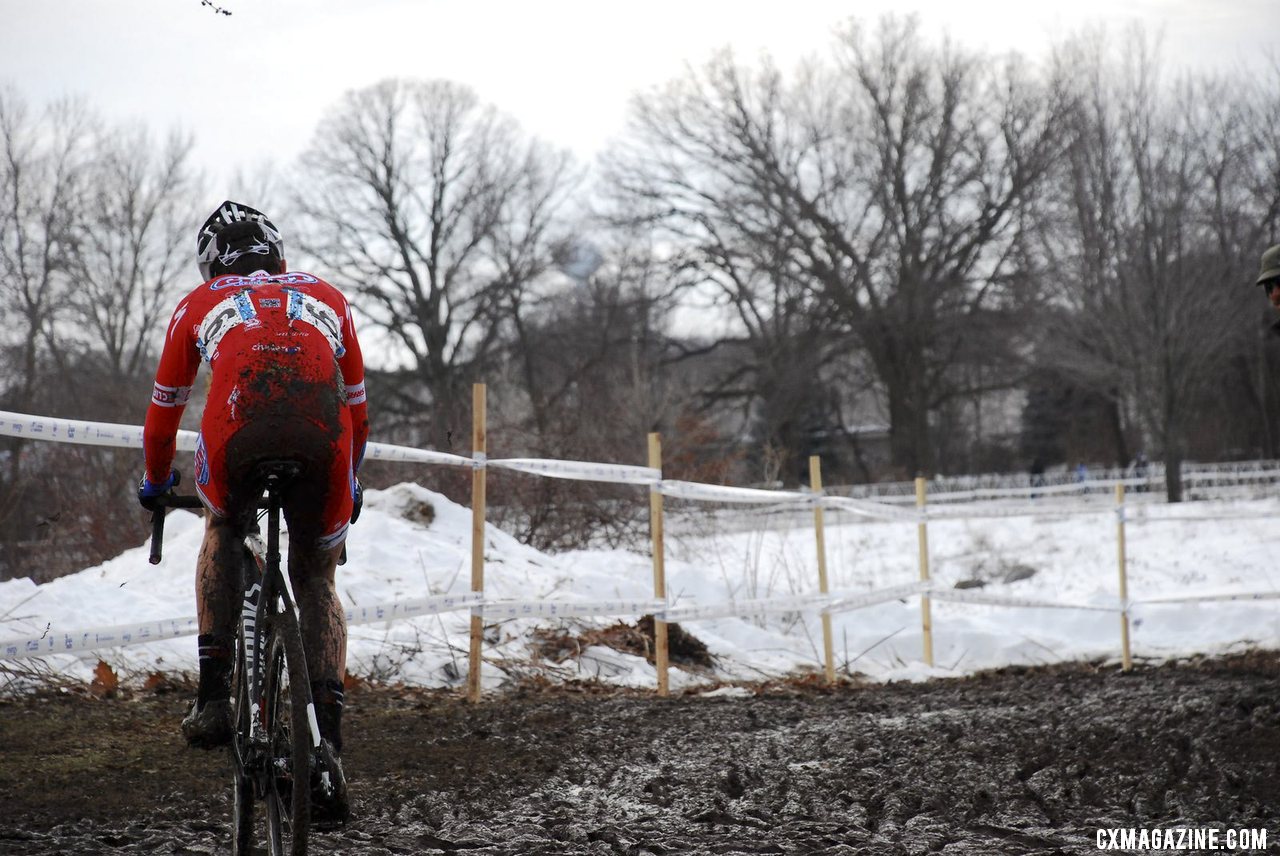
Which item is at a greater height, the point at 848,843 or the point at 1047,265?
the point at 1047,265

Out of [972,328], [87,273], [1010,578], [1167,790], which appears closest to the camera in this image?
[1167,790]

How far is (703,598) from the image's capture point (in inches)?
492

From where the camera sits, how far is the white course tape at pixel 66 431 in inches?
212

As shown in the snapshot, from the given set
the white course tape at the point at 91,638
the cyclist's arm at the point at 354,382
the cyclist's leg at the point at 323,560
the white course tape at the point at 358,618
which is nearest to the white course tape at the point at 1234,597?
the white course tape at the point at 358,618

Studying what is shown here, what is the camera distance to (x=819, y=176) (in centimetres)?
3972

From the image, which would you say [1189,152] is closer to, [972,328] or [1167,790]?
[972,328]

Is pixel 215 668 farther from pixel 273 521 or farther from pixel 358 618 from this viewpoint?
pixel 358 618

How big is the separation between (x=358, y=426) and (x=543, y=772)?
2.31m

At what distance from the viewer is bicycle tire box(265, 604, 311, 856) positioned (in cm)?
322

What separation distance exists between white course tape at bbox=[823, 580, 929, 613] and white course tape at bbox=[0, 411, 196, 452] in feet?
17.7

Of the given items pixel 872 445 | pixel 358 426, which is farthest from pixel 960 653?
pixel 872 445

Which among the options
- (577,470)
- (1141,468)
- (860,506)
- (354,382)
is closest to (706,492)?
(577,470)

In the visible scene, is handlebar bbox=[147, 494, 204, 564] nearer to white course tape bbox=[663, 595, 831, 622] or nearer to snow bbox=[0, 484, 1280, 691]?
snow bbox=[0, 484, 1280, 691]

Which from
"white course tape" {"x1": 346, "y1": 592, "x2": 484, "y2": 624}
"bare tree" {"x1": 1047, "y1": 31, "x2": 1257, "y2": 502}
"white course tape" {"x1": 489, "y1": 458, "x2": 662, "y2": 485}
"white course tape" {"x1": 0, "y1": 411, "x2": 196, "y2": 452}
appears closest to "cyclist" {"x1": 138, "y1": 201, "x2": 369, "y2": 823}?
"white course tape" {"x1": 0, "y1": 411, "x2": 196, "y2": 452}
